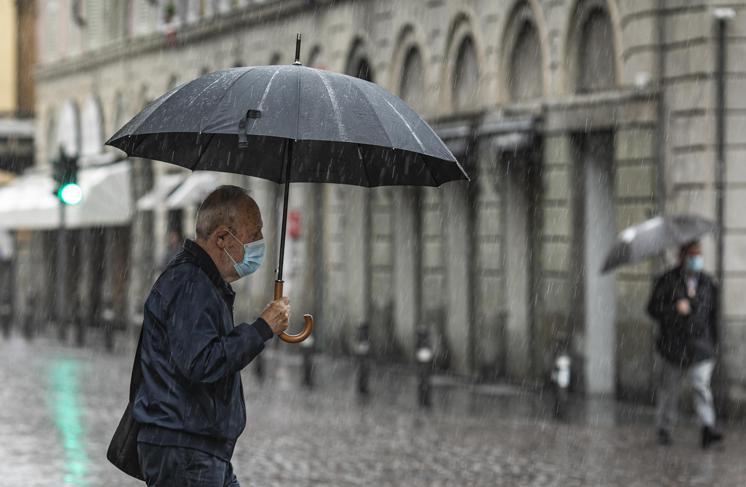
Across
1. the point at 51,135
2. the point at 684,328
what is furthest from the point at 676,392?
the point at 51,135

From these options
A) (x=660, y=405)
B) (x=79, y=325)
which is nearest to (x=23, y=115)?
(x=79, y=325)

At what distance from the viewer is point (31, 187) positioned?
144ft

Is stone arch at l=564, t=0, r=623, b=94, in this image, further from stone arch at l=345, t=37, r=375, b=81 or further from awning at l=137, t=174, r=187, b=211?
awning at l=137, t=174, r=187, b=211

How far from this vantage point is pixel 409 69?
2700cm

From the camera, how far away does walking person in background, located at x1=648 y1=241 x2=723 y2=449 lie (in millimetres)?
15625

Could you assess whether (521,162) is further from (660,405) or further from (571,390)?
(660,405)

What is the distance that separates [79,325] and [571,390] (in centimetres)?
1353

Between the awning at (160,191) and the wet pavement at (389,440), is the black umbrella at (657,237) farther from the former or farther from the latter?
the awning at (160,191)

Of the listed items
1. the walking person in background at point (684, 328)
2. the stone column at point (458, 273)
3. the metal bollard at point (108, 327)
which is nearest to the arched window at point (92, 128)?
the metal bollard at point (108, 327)

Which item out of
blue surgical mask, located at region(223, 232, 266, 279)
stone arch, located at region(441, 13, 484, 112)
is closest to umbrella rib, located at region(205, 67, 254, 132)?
blue surgical mask, located at region(223, 232, 266, 279)

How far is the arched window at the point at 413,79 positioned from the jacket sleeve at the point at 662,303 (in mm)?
10821

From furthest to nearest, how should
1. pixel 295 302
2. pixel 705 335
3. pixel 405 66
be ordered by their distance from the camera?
1. pixel 295 302
2. pixel 405 66
3. pixel 705 335

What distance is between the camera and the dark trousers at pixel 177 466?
600 centimetres

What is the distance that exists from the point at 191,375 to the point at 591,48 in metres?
16.2
